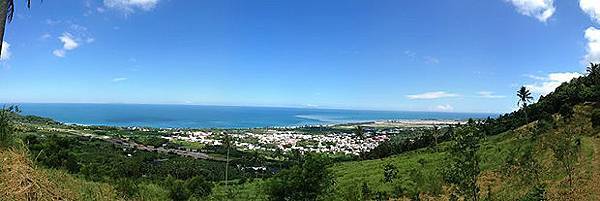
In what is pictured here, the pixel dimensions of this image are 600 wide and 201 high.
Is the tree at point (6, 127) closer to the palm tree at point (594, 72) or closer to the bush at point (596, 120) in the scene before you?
the bush at point (596, 120)

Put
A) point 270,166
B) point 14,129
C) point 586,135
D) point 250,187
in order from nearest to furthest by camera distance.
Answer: point 14,129 < point 586,135 < point 250,187 < point 270,166

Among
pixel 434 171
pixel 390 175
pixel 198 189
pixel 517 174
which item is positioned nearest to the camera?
pixel 517 174

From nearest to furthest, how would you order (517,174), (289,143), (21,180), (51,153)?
(21,180) → (51,153) → (517,174) → (289,143)

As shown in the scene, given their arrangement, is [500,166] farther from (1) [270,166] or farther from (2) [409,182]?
(1) [270,166]

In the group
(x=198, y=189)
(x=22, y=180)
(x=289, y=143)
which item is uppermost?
(x=22, y=180)

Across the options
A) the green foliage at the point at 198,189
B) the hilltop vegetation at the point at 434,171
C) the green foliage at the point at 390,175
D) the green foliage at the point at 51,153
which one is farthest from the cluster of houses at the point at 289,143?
the green foliage at the point at 51,153

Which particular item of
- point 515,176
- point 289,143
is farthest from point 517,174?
point 289,143

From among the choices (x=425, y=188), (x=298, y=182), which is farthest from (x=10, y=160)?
(x=425, y=188)

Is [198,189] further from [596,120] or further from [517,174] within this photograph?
[596,120]
